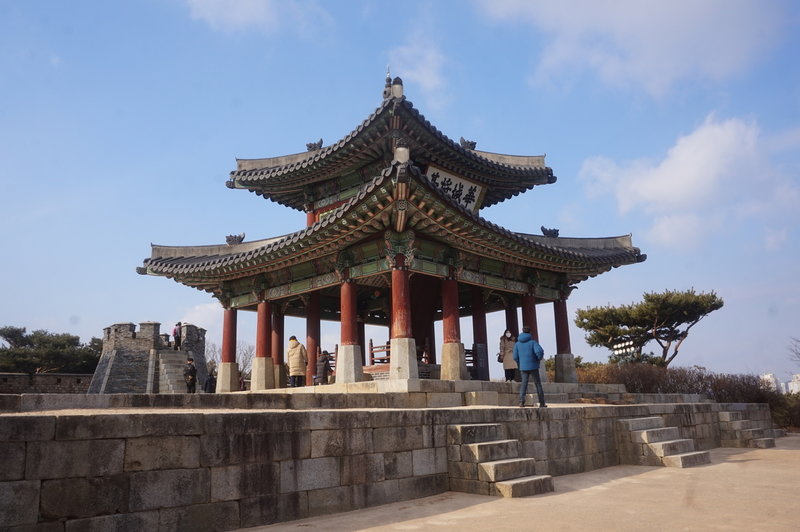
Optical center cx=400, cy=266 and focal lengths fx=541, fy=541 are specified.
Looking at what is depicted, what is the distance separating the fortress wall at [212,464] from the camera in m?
5.13

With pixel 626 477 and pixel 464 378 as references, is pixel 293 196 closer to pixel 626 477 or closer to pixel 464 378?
pixel 464 378

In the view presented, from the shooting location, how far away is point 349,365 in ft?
48.8

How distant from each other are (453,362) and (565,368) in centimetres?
658

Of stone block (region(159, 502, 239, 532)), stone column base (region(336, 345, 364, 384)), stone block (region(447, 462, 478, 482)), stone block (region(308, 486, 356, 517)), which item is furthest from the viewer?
stone column base (region(336, 345, 364, 384))

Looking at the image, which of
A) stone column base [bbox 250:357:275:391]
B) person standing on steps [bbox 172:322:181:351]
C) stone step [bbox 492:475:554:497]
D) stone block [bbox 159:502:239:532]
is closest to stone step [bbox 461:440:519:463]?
stone step [bbox 492:475:554:497]

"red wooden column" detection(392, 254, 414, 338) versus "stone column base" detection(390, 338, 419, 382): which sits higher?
"red wooden column" detection(392, 254, 414, 338)

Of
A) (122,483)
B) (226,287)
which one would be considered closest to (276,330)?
(226,287)

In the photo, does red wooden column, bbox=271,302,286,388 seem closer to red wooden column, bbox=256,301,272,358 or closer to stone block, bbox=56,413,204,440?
red wooden column, bbox=256,301,272,358

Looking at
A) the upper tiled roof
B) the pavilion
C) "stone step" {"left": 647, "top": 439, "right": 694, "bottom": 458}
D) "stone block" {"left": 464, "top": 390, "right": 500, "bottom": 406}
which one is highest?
the upper tiled roof

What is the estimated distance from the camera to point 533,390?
1527 cm

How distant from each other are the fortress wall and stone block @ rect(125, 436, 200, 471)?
0.03 feet

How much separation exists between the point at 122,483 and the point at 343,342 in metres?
9.71

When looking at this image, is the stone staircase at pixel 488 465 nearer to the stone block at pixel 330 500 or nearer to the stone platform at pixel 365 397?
the stone block at pixel 330 500

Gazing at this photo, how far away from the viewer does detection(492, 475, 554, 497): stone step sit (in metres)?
7.93
